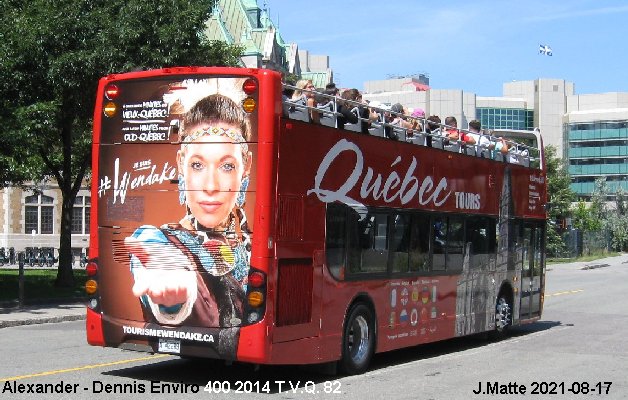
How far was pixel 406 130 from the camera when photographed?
13680mm

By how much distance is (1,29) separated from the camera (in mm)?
23109

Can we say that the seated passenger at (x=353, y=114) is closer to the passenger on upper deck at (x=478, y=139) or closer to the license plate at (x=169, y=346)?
the license plate at (x=169, y=346)

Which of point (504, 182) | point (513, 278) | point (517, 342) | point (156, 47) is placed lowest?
point (517, 342)

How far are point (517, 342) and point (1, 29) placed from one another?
14.7 metres

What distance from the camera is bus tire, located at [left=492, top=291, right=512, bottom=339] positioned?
17.3 metres

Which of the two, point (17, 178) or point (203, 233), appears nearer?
point (203, 233)

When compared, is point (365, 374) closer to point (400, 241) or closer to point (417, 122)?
point (400, 241)

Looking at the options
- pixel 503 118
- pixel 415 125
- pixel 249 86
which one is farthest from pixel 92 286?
pixel 503 118

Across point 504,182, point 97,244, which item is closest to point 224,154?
point 97,244

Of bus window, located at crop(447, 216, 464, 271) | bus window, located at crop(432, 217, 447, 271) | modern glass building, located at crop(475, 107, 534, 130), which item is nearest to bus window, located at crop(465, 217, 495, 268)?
bus window, located at crop(447, 216, 464, 271)

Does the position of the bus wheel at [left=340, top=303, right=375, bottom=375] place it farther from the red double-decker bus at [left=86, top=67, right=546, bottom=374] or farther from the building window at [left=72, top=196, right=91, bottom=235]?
the building window at [left=72, top=196, right=91, bottom=235]

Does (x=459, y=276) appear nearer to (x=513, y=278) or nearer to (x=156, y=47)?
(x=513, y=278)

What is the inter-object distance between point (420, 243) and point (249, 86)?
4702mm

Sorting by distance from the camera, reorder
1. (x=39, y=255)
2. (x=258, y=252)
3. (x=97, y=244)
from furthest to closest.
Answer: (x=39, y=255)
(x=97, y=244)
(x=258, y=252)
